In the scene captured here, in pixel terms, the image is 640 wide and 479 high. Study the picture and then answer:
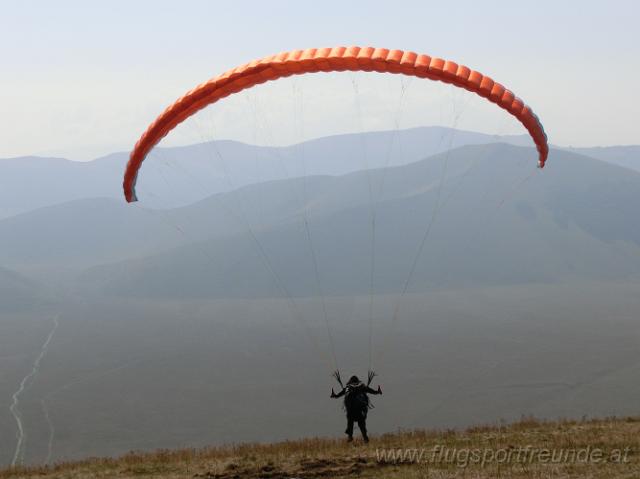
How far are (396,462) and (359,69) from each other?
27.0 feet

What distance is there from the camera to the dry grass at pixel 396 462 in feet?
44.2

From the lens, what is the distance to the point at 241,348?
445ft

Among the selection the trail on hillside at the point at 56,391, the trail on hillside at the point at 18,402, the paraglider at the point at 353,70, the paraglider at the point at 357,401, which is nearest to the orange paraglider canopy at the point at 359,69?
the paraglider at the point at 353,70

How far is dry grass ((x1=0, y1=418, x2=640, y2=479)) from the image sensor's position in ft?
44.2

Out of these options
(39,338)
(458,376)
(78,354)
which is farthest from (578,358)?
(39,338)

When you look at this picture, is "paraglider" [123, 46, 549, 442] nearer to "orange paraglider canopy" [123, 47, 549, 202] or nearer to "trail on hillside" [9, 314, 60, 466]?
"orange paraglider canopy" [123, 47, 549, 202]

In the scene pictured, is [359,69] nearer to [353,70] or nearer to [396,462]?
[353,70]

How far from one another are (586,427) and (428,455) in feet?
16.2

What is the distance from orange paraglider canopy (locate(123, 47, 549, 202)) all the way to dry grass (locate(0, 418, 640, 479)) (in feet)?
22.5

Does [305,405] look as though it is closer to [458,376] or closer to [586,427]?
[458,376]

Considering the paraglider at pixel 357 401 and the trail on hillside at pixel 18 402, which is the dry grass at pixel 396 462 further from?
the trail on hillside at pixel 18 402

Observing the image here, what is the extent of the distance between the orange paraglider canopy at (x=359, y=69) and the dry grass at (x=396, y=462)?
22.5 feet

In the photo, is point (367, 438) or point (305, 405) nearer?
point (367, 438)

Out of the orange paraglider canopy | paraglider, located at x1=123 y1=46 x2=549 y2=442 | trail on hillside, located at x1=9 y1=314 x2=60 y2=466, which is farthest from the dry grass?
trail on hillside, located at x1=9 y1=314 x2=60 y2=466
